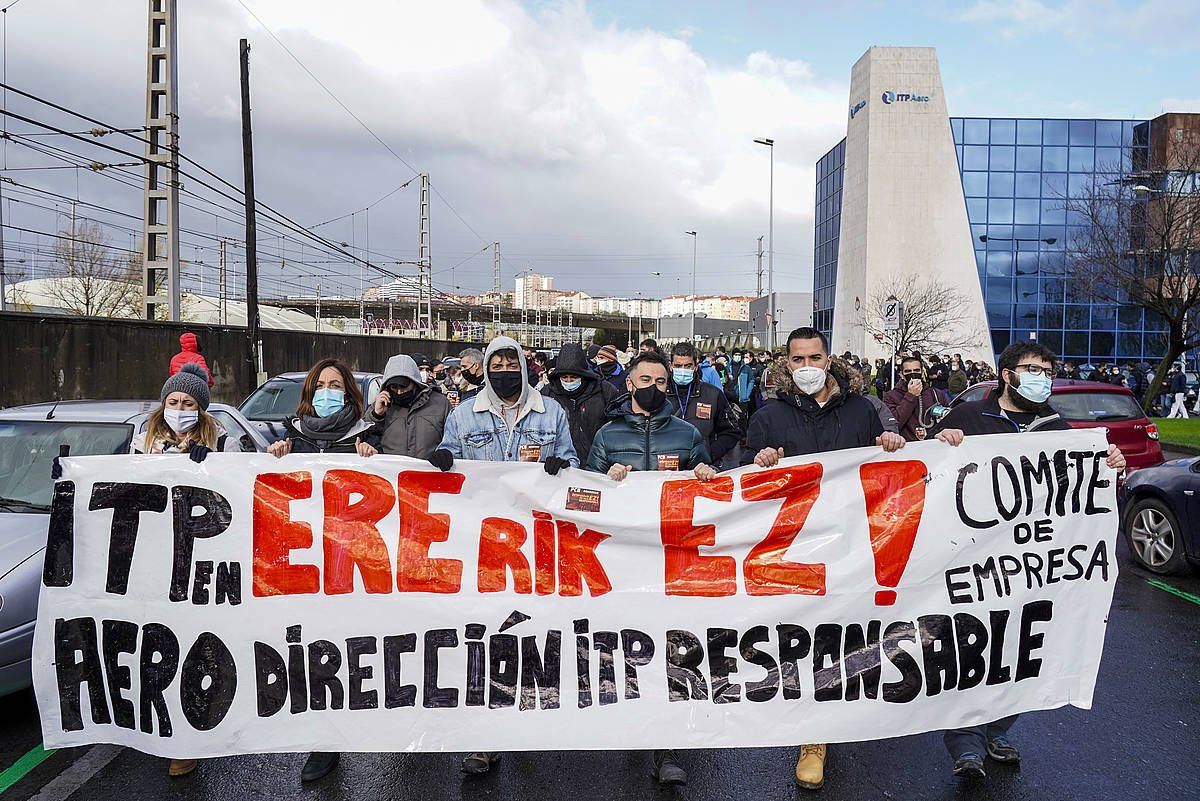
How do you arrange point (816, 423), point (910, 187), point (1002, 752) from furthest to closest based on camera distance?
point (910, 187), point (816, 423), point (1002, 752)

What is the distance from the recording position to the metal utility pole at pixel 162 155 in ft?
68.9

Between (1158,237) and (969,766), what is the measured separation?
2258 centimetres

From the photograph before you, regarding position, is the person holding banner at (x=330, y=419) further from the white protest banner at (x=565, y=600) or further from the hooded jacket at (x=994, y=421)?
the hooded jacket at (x=994, y=421)

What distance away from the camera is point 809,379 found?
14.8ft

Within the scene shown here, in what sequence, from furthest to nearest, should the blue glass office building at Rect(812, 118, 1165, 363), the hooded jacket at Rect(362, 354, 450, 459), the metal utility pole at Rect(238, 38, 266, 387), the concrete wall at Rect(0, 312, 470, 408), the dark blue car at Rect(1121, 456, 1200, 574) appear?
the blue glass office building at Rect(812, 118, 1165, 363) < the metal utility pole at Rect(238, 38, 266, 387) < the concrete wall at Rect(0, 312, 470, 408) < the dark blue car at Rect(1121, 456, 1200, 574) < the hooded jacket at Rect(362, 354, 450, 459)

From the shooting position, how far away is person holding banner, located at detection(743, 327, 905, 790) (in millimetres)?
4547

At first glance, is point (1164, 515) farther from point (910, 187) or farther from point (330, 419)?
point (910, 187)

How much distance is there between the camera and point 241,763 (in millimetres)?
4340

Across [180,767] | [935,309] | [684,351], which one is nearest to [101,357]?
[684,351]

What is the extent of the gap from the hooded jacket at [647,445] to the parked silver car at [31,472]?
268 centimetres

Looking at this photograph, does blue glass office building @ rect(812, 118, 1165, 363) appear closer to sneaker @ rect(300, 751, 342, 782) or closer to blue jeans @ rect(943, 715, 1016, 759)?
blue jeans @ rect(943, 715, 1016, 759)

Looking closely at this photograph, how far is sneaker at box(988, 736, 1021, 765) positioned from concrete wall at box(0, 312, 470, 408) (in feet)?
53.4

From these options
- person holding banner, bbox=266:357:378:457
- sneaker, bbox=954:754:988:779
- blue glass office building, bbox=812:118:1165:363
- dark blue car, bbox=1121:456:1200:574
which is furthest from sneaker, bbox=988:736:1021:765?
blue glass office building, bbox=812:118:1165:363

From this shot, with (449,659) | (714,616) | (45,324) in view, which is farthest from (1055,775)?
(45,324)
